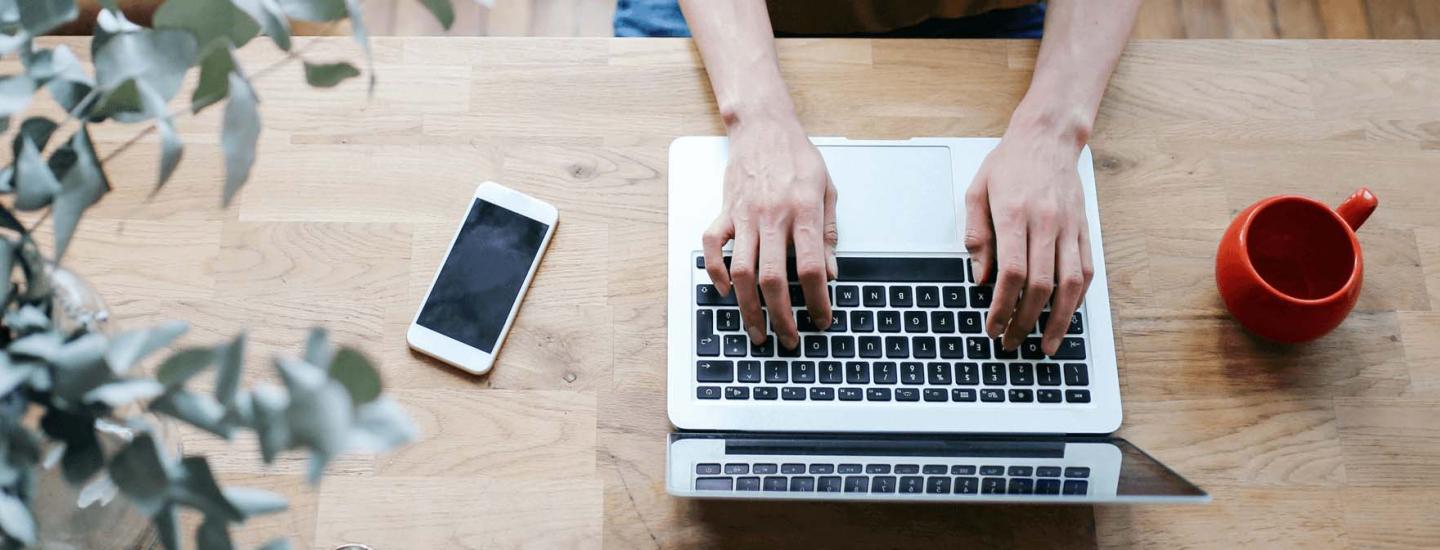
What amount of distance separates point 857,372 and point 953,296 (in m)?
0.10

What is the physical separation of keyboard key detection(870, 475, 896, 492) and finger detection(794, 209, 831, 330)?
13cm

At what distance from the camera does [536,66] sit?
861 mm

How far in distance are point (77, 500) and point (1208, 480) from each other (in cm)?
77

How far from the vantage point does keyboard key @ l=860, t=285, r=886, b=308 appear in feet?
2.52

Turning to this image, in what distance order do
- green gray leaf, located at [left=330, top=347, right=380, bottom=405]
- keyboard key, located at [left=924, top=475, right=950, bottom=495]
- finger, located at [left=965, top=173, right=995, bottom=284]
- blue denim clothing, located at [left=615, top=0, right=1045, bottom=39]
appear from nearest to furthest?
green gray leaf, located at [left=330, top=347, right=380, bottom=405]
keyboard key, located at [left=924, top=475, right=950, bottom=495]
finger, located at [left=965, top=173, right=995, bottom=284]
blue denim clothing, located at [left=615, top=0, right=1045, bottom=39]

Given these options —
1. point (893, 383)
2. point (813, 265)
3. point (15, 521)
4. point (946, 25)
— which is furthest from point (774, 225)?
point (15, 521)

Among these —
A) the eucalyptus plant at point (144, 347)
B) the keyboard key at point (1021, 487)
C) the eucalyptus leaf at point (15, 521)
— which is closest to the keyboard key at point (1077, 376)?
the keyboard key at point (1021, 487)

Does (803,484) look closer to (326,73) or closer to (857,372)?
(857,372)

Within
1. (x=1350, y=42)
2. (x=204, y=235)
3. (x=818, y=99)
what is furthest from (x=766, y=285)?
(x=1350, y=42)

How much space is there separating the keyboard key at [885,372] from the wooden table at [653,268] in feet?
0.32

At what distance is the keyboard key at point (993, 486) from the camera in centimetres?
68

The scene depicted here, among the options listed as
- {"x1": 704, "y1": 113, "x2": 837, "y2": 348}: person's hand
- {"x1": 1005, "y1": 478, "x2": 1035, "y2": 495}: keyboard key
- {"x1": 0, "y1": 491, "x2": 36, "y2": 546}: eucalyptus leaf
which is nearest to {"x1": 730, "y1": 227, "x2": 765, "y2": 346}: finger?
{"x1": 704, "y1": 113, "x2": 837, "y2": 348}: person's hand

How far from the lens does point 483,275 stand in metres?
0.79

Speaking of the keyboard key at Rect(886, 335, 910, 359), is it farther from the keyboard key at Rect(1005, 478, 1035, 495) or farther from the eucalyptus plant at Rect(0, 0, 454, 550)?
the eucalyptus plant at Rect(0, 0, 454, 550)
